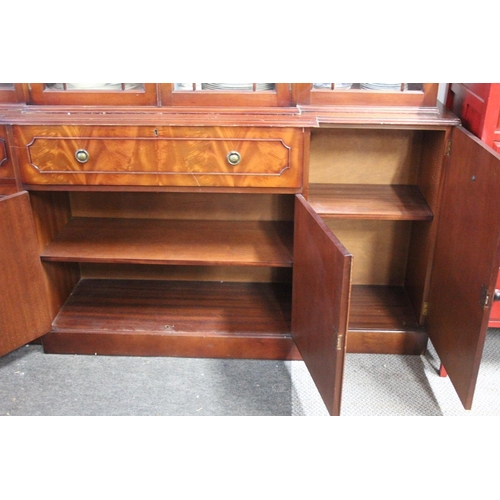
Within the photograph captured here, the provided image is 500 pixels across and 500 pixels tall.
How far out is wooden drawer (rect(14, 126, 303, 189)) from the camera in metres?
1.49

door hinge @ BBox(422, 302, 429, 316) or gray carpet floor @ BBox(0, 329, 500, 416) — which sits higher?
door hinge @ BBox(422, 302, 429, 316)

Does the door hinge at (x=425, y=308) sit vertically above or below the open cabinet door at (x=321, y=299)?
below

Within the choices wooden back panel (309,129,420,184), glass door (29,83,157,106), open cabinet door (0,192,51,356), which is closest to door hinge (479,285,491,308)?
wooden back panel (309,129,420,184)

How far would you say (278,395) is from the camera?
62.9 inches

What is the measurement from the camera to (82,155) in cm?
151

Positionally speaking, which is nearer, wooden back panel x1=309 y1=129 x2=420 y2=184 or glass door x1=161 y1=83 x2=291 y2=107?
glass door x1=161 y1=83 x2=291 y2=107

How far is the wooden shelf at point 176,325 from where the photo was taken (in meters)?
1.74

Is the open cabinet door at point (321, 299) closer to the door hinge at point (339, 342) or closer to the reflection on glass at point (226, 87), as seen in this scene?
the door hinge at point (339, 342)

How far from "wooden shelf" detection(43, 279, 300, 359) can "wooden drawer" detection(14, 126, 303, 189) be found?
48cm

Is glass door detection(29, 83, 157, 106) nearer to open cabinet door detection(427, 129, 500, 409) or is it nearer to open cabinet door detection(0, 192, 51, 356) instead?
open cabinet door detection(0, 192, 51, 356)

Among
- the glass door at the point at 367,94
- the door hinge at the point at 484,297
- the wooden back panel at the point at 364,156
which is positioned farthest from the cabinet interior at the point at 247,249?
the door hinge at the point at 484,297

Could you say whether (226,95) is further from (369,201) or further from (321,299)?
(321,299)
